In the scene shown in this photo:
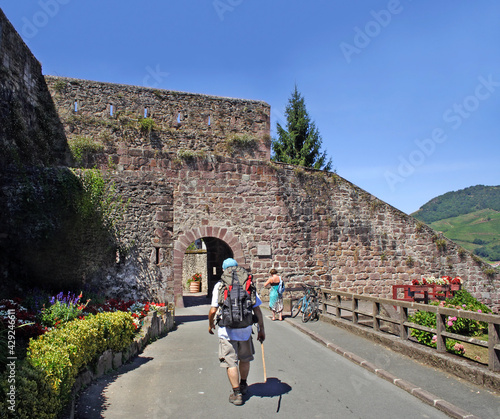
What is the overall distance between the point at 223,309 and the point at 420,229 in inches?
593

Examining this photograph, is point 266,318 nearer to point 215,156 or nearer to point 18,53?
point 215,156

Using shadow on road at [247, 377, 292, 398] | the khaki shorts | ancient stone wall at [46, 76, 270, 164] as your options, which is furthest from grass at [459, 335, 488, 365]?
ancient stone wall at [46, 76, 270, 164]

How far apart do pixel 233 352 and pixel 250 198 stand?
10805 mm

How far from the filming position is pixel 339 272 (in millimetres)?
17125

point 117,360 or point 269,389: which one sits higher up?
point 117,360

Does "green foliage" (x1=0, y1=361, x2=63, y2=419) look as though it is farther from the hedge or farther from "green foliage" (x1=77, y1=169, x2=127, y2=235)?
"green foliage" (x1=77, y1=169, x2=127, y2=235)

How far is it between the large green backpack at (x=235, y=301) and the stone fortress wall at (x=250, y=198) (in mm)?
8750

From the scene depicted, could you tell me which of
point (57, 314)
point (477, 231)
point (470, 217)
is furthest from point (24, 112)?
point (470, 217)

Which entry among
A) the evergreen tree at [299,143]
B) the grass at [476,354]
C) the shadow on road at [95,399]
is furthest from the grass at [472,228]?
the shadow on road at [95,399]

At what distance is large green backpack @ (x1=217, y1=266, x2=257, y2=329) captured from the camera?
528cm

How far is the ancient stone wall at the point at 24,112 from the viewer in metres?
11.1

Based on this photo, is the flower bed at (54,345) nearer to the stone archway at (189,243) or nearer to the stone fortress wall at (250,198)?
the stone archway at (189,243)

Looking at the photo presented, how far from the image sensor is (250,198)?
15.9 m

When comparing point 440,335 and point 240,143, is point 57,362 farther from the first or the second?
point 240,143
